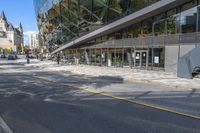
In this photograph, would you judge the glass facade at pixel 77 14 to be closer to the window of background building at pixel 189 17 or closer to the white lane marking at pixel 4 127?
the window of background building at pixel 189 17

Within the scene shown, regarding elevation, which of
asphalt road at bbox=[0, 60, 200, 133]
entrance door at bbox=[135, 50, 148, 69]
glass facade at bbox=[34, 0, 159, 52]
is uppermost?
glass facade at bbox=[34, 0, 159, 52]

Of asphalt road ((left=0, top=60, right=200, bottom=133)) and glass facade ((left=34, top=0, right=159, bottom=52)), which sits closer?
asphalt road ((left=0, top=60, right=200, bottom=133))

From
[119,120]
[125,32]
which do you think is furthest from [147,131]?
[125,32]

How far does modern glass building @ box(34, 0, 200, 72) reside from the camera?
3344 cm

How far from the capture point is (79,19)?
195 feet

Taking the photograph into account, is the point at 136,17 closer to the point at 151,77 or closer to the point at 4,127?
the point at 151,77

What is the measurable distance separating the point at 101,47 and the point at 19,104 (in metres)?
36.7

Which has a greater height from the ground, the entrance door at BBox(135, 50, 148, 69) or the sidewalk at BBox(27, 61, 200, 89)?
the entrance door at BBox(135, 50, 148, 69)

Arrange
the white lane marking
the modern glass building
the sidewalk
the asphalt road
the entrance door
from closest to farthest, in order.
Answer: the white lane marking
the asphalt road
the sidewalk
the modern glass building
the entrance door

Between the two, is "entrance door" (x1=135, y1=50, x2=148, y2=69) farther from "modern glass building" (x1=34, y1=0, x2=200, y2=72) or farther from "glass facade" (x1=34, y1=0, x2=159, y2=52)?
"glass facade" (x1=34, y1=0, x2=159, y2=52)

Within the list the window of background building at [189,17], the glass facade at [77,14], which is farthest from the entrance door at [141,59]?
the window of background building at [189,17]

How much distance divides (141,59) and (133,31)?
3.87 metres

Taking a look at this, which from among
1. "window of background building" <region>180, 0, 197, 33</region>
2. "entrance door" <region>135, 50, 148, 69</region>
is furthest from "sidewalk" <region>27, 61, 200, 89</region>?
"window of background building" <region>180, 0, 197, 33</region>

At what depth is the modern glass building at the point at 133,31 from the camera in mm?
33438
